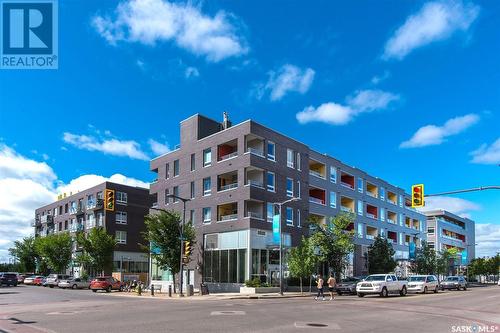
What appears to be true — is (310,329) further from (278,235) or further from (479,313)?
(278,235)

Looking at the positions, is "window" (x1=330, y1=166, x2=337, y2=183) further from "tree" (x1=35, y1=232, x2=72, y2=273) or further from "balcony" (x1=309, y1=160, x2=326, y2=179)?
"tree" (x1=35, y1=232, x2=72, y2=273)

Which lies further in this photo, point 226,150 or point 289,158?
point 289,158

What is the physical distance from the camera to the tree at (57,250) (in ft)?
246

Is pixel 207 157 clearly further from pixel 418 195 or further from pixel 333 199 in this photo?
pixel 418 195

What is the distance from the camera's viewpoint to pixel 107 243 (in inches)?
2557

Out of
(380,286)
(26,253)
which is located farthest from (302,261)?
(26,253)

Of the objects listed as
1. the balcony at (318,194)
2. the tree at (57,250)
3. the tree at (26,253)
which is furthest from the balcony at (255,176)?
the tree at (26,253)

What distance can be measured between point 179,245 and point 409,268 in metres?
47.0

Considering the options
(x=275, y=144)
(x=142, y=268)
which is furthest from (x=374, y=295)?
(x=142, y=268)

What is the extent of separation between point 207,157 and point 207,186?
305cm

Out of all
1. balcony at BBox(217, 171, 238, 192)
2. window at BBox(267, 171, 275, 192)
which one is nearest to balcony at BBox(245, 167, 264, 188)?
window at BBox(267, 171, 275, 192)

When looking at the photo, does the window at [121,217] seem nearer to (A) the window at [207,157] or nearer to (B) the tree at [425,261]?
(A) the window at [207,157]

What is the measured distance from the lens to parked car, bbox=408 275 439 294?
4578 centimetres

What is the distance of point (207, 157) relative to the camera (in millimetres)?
52500
